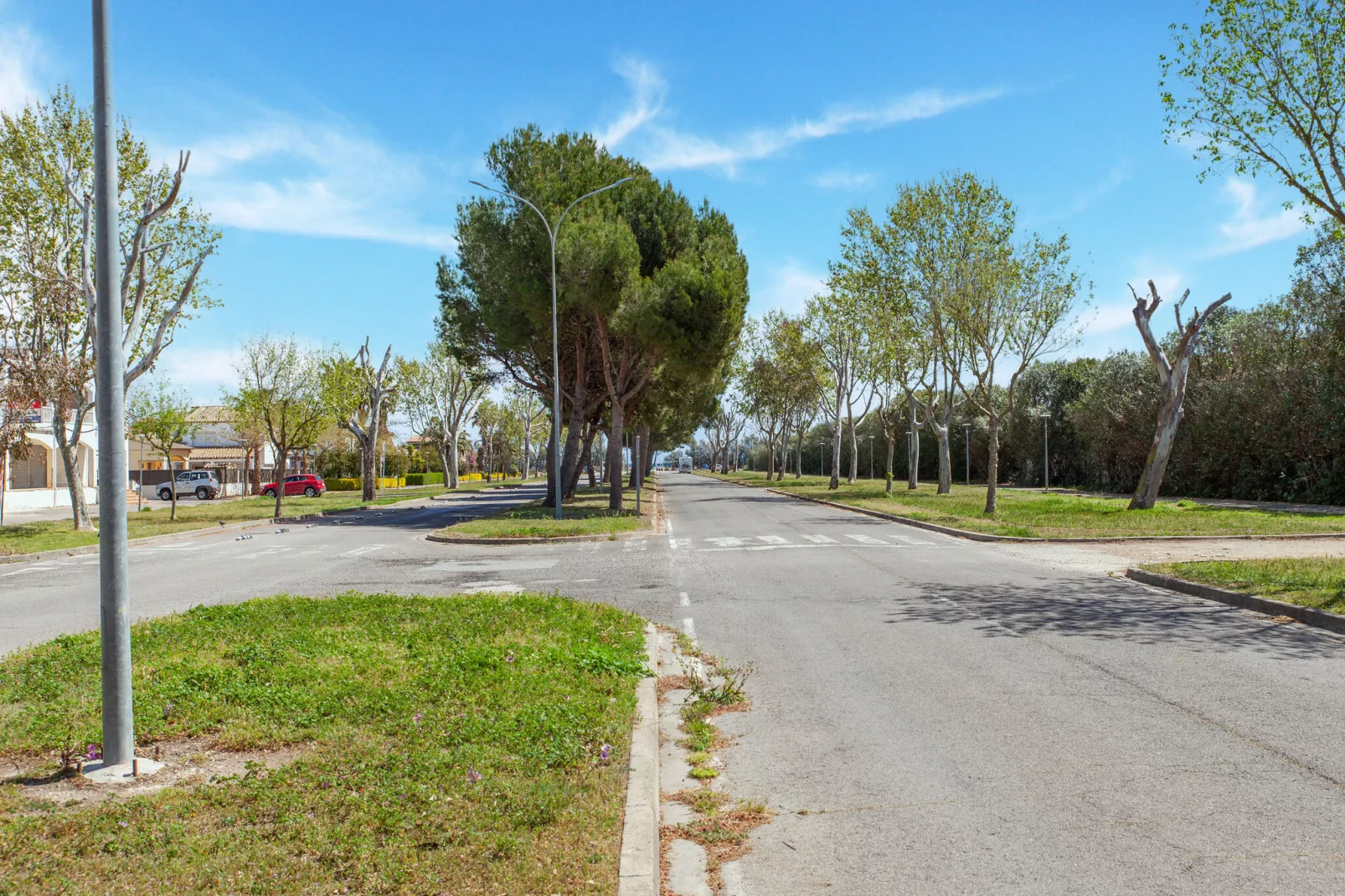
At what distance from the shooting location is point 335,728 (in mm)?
5582

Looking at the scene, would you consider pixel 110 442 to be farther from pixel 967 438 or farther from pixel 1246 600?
pixel 967 438

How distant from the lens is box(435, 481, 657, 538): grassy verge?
22.6m

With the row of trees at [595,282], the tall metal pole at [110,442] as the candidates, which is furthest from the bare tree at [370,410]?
the tall metal pole at [110,442]

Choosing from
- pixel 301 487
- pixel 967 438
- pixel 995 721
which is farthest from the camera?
pixel 967 438

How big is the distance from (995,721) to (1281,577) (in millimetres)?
8280

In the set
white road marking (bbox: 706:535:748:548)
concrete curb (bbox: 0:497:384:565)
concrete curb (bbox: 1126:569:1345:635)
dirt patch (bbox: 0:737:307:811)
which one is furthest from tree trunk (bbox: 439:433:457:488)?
dirt patch (bbox: 0:737:307:811)

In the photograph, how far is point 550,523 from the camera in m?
24.4

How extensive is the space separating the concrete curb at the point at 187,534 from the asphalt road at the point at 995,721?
205 inches

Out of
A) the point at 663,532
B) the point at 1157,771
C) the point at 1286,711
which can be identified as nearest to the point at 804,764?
the point at 1157,771

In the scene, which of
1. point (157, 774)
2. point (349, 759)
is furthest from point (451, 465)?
point (349, 759)

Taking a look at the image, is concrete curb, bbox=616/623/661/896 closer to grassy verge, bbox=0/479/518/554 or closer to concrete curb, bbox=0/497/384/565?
grassy verge, bbox=0/479/518/554

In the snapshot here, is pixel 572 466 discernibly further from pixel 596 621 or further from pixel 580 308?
pixel 596 621

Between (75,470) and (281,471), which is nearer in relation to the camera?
(75,470)

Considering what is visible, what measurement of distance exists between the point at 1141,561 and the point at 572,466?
871 inches
